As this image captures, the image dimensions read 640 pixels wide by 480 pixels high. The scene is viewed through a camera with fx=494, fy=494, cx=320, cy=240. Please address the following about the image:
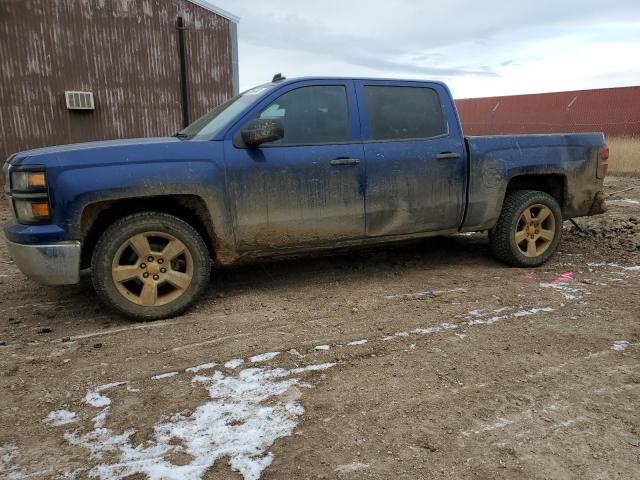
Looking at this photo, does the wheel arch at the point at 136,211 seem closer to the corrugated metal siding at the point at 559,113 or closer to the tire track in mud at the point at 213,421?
the tire track in mud at the point at 213,421

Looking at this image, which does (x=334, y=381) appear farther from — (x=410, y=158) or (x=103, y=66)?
(x=103, y=66)

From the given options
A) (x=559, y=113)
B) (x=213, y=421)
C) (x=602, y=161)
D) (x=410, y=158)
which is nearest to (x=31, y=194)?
(x=213, y=421)

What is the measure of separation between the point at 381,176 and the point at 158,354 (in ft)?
7.77

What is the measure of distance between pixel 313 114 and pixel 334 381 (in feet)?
7.77

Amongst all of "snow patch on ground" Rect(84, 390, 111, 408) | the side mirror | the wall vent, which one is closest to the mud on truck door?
the side mirror

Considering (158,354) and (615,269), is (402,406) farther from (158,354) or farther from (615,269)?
(615,269)

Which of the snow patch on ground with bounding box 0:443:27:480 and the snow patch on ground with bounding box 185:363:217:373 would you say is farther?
the snow patch on ground with bounding box 185:363:217:373

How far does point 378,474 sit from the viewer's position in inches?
83.0

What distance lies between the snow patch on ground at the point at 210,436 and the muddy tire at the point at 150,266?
1166 mm

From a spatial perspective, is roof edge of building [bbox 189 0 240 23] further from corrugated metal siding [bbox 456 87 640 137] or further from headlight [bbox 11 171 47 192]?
corrugated metal siding [bbox 456 87 640 137]

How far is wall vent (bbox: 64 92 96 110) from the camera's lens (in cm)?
1248

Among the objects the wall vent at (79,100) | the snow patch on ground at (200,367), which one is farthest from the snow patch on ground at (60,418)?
the wall vent at (79,100)

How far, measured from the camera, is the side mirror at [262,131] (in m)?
3.85

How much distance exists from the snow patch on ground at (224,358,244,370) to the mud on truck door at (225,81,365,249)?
117 centimetres
